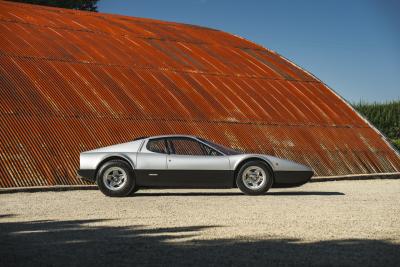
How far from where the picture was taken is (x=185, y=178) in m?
11.9

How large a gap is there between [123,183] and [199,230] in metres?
4.72

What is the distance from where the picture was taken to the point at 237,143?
1709 centimetres

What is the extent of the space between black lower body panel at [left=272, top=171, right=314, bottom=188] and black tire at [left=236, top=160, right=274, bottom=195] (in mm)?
139

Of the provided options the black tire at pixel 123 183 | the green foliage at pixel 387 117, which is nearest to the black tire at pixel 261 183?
the black tire at pixel 123 183

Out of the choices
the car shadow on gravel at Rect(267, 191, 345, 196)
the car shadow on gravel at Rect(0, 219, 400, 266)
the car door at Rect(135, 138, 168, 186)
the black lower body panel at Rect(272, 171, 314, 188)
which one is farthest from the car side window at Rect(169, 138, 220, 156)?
the car shadow on gravel at Rect(0, 219, 400, 266)

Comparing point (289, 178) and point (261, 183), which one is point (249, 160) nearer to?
point (261, 183)

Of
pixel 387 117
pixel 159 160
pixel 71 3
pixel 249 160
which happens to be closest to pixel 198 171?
pixel 159 160

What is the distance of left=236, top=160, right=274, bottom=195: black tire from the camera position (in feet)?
39.1

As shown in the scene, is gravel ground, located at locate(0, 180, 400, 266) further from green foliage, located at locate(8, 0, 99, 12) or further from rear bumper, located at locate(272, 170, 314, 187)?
green foliage, located at locate(8, 0, 99, 12)

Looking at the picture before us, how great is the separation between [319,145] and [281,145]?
4.65 ft

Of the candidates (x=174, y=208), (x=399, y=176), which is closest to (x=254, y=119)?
(x=399, y=176)

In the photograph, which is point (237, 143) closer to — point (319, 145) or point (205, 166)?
point (319, 145)

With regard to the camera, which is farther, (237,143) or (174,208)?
(237,143)

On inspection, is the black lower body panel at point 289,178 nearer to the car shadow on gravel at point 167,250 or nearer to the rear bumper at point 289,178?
the rear bumper at point 289,178
